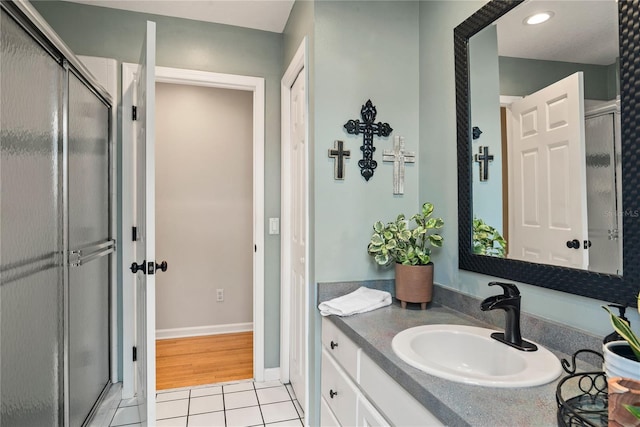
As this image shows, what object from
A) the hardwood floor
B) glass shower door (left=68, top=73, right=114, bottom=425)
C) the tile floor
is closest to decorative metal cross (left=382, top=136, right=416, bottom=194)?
the tile floor

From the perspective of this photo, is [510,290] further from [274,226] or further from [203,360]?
[203,360]

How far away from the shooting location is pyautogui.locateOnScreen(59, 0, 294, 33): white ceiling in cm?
213

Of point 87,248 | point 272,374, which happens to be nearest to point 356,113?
point 87,248

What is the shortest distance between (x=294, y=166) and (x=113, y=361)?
170 centimetres

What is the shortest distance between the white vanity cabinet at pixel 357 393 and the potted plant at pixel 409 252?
37 cm

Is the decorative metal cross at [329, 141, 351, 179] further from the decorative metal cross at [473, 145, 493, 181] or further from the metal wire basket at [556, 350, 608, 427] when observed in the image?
the metal wire basket at [556, 350, 608, 427]

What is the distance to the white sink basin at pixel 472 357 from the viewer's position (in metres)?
0.91

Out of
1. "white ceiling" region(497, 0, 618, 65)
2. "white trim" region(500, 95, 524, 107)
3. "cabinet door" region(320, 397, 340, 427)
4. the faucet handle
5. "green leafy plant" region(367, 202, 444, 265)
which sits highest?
"white ceiling" region(497, 0, 618, 65)

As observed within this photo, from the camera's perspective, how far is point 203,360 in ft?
9.21

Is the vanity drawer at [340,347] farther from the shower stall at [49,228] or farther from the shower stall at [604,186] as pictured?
the shower stall at [49,228]

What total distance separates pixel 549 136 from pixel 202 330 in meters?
3.21

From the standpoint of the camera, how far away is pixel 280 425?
1.95m

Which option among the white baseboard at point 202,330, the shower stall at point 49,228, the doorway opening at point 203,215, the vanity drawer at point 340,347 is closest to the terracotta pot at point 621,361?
the vanity drawer at point 340,347

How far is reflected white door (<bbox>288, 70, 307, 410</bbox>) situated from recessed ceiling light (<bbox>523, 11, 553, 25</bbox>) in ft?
3.59
